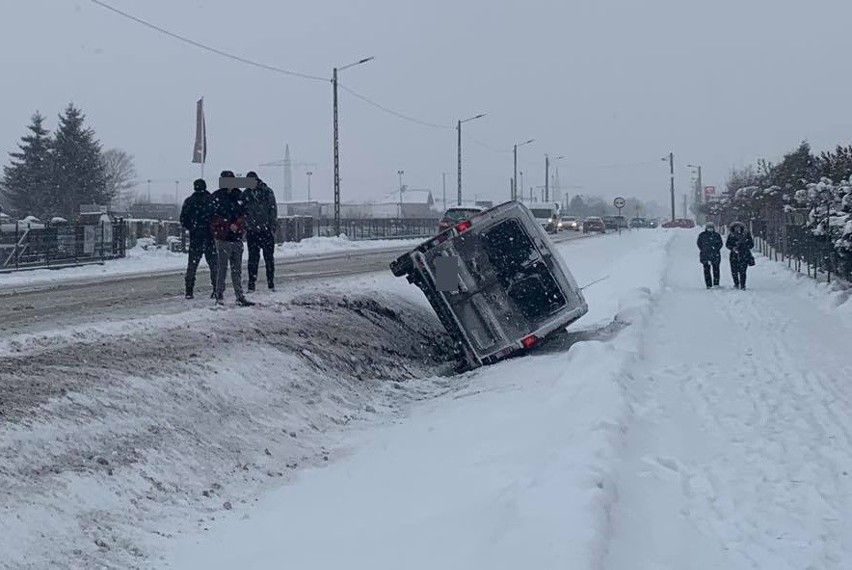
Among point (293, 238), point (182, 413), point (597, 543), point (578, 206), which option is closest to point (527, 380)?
point (182, 413)

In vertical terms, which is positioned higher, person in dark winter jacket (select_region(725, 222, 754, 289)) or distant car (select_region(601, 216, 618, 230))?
distant car (select_region(601, 216, 618, 230))

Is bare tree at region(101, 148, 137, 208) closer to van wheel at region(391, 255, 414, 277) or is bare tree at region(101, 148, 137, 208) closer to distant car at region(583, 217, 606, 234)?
distant car at region(583, 217, 606, 234)

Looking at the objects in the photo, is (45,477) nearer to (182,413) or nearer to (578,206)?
(182,413)

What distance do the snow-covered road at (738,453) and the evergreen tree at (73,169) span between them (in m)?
50.3

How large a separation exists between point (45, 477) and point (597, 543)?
339cm

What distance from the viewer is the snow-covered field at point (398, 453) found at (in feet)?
20.7

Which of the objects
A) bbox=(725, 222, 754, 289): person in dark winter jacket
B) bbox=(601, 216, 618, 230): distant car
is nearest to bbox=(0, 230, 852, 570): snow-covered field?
bbox=(725, 222, 754, 289): person in dark winter jacket

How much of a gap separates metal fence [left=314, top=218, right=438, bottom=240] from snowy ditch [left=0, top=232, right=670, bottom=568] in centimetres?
4421

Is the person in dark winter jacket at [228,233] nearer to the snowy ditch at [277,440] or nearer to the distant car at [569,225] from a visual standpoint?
Answer: the snowy ditch at [277,440]

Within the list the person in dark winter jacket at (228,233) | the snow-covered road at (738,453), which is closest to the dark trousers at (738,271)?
the snow-covered road at (738,453)

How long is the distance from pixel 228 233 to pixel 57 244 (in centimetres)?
1917

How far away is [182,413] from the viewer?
8945mm

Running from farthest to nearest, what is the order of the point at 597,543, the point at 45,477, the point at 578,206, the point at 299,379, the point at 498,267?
1. the point at 578,206
2. the point at 498,267
3. the point at 299,379
4. the point at 45,477
5. the point at 597,543

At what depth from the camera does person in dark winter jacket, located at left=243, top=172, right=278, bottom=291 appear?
50.6 feet
